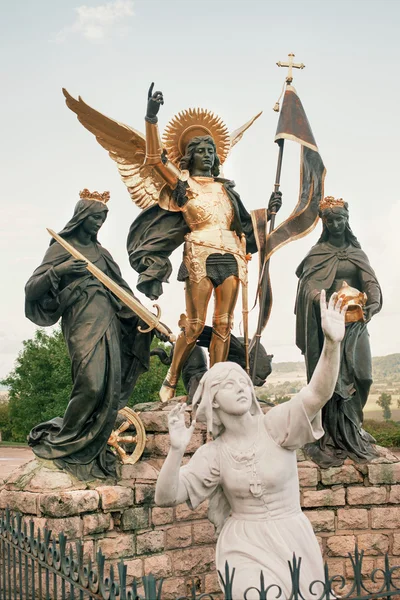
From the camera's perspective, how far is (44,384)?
2852 centimetres

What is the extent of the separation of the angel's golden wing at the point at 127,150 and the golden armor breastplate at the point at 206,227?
37 cm

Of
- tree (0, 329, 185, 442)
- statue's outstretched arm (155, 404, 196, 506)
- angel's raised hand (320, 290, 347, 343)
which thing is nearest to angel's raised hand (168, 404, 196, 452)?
statue's outstretched arm (155, 404, 196, 506)

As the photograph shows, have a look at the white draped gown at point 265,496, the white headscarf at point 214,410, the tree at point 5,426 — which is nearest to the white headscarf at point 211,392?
the white headscarf at point 214,410

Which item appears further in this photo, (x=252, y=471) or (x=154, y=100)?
(x=154, y=100)

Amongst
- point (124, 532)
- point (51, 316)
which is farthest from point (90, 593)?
point (51, 316)

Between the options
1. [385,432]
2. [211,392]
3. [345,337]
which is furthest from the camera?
[385,432]

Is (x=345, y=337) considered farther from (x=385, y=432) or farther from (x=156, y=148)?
(x=385, y=432)

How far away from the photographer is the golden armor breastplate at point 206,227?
8.00 m

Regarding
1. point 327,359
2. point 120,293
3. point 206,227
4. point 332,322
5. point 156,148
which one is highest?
point 156,148

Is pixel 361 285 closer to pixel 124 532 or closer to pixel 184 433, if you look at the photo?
pixel 124 532

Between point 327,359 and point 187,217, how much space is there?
406 cm

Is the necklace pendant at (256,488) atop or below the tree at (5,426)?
below

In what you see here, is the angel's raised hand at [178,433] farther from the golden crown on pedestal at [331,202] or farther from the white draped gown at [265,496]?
the golden crown on pedestal at [331,202]

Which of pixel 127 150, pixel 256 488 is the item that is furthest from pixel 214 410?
pixel 127 150
